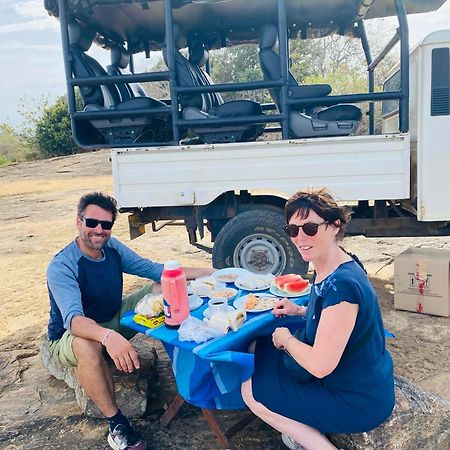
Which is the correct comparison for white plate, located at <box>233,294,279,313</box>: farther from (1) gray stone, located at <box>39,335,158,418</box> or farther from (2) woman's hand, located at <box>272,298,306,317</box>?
(1) gray stone, located at <box>39,335,158,418</box>

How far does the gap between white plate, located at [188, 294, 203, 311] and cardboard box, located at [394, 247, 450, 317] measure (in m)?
2.29

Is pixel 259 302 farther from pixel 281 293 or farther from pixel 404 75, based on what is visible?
pixel 404 75

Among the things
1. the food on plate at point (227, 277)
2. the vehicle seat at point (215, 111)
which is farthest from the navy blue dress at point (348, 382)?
the vehicle seat at point (215, 111)

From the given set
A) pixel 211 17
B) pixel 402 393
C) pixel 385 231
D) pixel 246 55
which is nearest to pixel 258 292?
pixel 402 393

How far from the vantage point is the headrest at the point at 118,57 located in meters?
5.18

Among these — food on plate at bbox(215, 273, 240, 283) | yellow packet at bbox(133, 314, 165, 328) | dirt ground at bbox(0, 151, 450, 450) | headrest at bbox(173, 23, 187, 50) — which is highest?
headrest at bbox(173, 23, 187, 50)

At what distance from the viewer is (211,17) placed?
4.84 metres

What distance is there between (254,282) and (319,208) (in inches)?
34.1

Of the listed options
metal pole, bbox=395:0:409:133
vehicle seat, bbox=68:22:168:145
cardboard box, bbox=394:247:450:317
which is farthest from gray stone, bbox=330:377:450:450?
vehicle seat, bbox=68:22:168:145

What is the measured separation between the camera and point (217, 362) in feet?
6.81

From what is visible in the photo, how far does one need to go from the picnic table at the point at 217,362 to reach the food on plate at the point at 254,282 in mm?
338

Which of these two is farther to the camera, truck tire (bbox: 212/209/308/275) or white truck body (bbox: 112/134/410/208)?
truck tire (bbox: 212/209/308/275)

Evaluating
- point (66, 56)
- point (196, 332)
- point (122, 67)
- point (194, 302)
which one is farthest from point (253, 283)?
point (122, 67)

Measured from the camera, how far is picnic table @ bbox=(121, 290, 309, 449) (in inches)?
78.7
